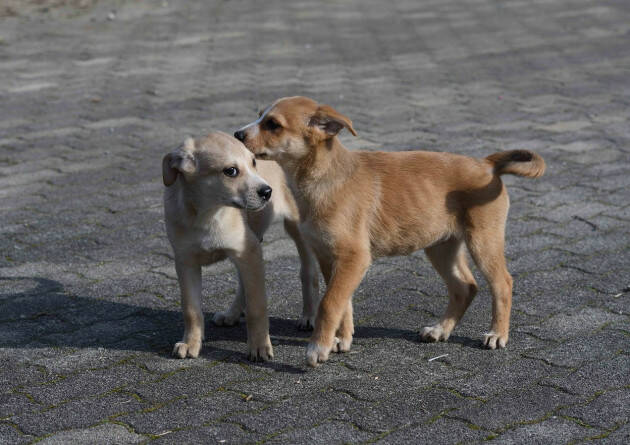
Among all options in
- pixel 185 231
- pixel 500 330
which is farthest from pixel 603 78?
pixel 185 231

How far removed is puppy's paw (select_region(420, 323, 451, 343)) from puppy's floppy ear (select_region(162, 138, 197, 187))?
1525 mm

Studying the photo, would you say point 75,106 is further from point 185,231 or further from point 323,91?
point 185,231

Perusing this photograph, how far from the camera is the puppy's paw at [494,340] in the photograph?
4.53 metres

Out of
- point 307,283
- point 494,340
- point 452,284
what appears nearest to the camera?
point 494,340

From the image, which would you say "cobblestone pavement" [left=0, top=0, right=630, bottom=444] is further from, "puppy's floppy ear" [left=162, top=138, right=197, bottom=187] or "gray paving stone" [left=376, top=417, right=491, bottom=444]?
"puppy's floppy ear" [left=162, top=138, right=197, bottom=187]

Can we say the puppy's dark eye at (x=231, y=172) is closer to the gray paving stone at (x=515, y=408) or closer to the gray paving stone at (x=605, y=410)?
the gray paving stone at (x=515, y=408)

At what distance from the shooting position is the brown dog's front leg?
4.30m

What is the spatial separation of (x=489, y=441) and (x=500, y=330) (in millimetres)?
1090

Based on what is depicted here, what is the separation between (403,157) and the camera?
4.74m

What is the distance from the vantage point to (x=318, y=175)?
4.48 m

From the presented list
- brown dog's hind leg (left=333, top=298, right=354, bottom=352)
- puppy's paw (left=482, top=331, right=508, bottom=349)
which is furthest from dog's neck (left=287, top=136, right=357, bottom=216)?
puppy's paw (left=482, top=331, right=508, bottom=349)

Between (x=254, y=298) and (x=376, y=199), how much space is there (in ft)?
2.72

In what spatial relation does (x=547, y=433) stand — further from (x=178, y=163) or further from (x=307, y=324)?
(x=178, y=163)

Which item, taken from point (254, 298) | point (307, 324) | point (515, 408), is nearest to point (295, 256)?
point (307, 324)
